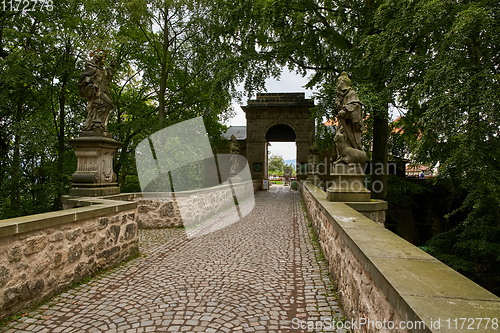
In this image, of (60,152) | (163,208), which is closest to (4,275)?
(163,208)

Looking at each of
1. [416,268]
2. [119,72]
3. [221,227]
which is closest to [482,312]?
[416,268]

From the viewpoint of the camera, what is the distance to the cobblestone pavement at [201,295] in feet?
9.28

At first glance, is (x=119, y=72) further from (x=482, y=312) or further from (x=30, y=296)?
(x=482, y=312)

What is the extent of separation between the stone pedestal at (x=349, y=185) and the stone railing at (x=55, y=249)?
389 centimetres

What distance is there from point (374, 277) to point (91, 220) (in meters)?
3.65

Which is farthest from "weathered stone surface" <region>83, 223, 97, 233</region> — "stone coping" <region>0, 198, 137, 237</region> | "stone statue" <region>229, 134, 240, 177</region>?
"stone statue" <region>229, 134, 240, 177</region>

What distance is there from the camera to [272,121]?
969 inches

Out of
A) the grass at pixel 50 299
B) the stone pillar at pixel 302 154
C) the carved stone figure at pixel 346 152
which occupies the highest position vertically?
the stone pillar at pixel 302 154

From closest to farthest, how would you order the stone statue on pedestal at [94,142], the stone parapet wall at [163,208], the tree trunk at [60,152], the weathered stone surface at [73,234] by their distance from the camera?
the weathered stone surface at [73,234] → the stone statue on pedestal at [94,142] → the stone parapet wall at [163,208] → the tree trunk at [60,152]

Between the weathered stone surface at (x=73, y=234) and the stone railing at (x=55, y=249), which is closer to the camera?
the stone railing at (x=55, y=249)

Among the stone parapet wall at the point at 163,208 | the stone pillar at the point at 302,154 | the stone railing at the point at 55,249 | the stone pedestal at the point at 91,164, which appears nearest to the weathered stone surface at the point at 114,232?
the stone railing at the point at 55,249

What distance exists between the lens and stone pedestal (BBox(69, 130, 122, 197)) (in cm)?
580

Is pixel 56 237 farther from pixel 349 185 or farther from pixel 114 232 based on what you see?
pixel 349 185

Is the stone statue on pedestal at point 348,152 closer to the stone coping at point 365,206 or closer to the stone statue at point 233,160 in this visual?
the stone coping at point 365,206
